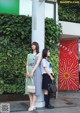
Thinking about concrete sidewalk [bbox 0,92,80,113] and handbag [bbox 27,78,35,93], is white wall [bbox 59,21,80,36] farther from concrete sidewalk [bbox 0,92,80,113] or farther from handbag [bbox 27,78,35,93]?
handbag [bbox 27,78,35,93]

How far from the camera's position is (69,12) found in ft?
43.3

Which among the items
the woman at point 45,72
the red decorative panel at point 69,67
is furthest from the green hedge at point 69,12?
the woman at point 45,72

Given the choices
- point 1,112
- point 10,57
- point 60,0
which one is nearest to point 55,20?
point 60,0

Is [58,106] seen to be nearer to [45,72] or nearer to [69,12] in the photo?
[45,72]

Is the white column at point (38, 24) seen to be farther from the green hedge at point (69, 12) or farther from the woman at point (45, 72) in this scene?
the green hedge at point (69, 12)

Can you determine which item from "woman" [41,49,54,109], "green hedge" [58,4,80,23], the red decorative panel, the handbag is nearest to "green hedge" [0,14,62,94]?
"woman" [41,49,54,109]

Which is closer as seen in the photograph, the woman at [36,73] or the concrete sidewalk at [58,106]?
the woman at [36,73]

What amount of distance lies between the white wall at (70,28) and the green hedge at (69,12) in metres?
0.41

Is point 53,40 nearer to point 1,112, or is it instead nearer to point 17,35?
point 17,35

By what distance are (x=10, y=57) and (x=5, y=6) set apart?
5.58 feet

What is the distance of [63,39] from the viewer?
1340 cm

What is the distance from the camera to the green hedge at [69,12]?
12694mm

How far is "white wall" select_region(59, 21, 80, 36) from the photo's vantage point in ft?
39.4

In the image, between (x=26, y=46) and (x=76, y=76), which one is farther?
(x=76, y=76)
